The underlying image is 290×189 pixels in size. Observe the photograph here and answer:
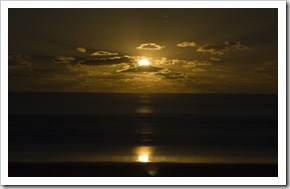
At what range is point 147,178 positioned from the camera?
7.09 meters

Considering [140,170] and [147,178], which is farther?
[140,170]

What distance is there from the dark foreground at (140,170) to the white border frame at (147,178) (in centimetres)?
169

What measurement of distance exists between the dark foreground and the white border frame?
1.69 metres

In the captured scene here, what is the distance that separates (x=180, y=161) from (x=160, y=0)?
5211mm

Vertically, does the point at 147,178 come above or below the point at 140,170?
above

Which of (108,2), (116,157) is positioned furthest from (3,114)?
(116,157)

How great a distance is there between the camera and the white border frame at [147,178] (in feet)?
22.9

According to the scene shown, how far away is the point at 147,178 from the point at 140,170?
8.18 ft

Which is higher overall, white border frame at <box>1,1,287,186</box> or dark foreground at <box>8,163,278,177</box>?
white border frame at <box>1,1,287,186</box>

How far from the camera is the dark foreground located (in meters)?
8.95

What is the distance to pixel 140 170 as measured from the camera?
31.3 feet

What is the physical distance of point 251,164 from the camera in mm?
10352

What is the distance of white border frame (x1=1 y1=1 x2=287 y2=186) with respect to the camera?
22.9 feet

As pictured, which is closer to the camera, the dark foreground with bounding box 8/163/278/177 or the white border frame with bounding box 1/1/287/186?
the white border frame with bounding box 1/1/287/186
